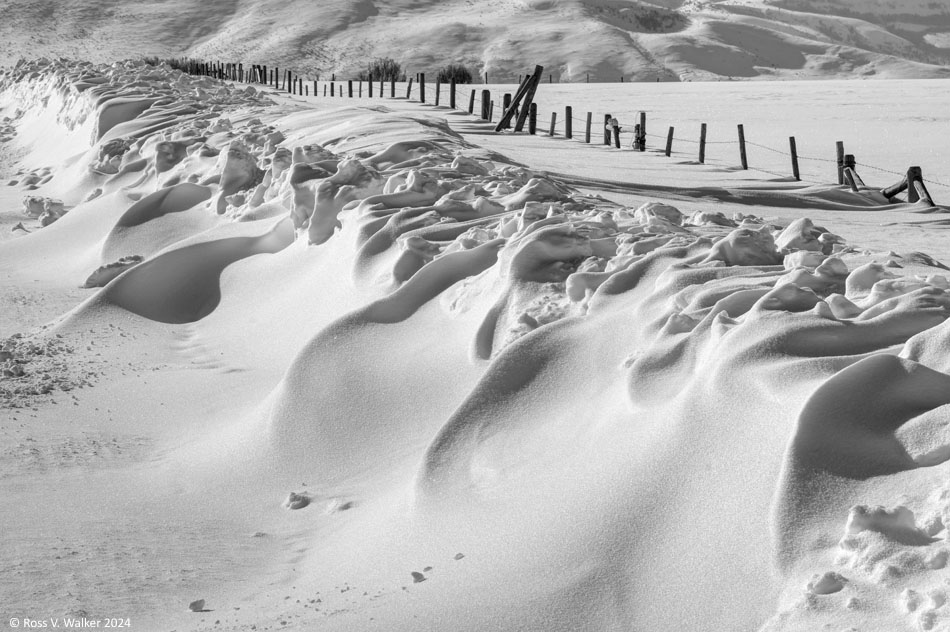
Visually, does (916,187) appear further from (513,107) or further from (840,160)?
(513,107)

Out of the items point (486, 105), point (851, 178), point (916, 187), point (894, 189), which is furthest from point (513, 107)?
point (916, 187)

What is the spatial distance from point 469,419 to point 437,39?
62029 millimetres

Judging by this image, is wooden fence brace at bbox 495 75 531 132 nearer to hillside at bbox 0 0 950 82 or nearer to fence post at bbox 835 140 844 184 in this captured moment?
fence post at bbox 835 140 844 184

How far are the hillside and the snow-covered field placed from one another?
49053mm

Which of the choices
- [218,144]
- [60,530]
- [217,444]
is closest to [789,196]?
[218,144]

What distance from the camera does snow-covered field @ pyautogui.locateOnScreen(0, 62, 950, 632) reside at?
2.03 meters

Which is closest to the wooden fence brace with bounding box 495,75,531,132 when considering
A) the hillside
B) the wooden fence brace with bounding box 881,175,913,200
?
the wooden fence brace with bounding box 881,175,913,200

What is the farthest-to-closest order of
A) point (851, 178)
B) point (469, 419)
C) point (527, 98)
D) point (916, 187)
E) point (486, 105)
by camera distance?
1. point (486, 105)
2. point (527, 98)
3. point (851, 178)
4. point (916, 187)
5. point (469, 419)

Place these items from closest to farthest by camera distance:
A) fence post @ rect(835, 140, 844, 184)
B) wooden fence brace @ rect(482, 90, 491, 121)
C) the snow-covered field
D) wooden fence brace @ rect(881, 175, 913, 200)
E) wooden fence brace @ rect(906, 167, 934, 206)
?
the snow-covered field < wooden fence brace @ rect(906, 167, 934, 206) < wooden fence brace @ rect(881, 175, 913, 200) < fence post @ rect(835, 140, 844, 184) < wooden fence brace @ rect(482, 90, 491, 121)

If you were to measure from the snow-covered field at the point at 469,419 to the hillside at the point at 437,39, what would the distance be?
4905cm

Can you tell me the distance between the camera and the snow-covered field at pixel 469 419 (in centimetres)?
203

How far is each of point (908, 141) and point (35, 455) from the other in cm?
1807

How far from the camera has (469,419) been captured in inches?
112

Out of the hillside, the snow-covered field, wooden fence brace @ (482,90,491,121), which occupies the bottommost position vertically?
the hillside
